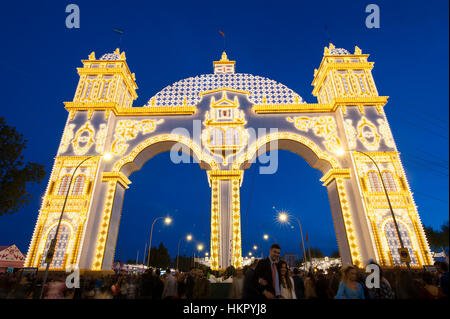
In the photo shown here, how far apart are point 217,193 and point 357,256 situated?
32.2ft

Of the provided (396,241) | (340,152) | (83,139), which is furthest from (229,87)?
(396,241)

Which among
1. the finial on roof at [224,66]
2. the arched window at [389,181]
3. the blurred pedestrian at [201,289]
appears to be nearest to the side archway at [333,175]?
the arched window at [389,181]

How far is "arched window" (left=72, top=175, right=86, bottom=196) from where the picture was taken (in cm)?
1723

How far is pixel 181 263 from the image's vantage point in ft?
285

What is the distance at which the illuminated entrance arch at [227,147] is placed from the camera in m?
15.9

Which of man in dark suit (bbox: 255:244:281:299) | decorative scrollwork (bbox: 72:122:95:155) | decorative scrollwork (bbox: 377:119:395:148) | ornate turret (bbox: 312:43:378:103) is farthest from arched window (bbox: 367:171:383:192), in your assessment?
decorative scrollwork (bbox: 72:122:95:155)

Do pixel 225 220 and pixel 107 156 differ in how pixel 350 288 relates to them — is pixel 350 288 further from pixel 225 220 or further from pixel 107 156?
pixel 107 156

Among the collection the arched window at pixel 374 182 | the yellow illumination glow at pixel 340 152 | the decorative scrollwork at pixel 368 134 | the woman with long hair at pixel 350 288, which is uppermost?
the decorative scrollwork at pixel 368 134

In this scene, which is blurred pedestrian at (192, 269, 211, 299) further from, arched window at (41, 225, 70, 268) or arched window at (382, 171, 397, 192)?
arched window at (382, 171, 397, 192)

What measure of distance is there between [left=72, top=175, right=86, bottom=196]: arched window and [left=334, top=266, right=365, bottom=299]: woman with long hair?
17467mm

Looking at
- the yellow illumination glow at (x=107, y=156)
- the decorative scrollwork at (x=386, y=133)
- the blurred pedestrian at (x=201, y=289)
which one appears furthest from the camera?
the yellow illumination glow at (x=107, y=156)

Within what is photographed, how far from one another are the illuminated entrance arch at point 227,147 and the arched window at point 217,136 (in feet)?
0.27

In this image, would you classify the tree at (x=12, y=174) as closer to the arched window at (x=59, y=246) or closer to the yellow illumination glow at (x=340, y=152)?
the arched window at (x=59, y=246)
